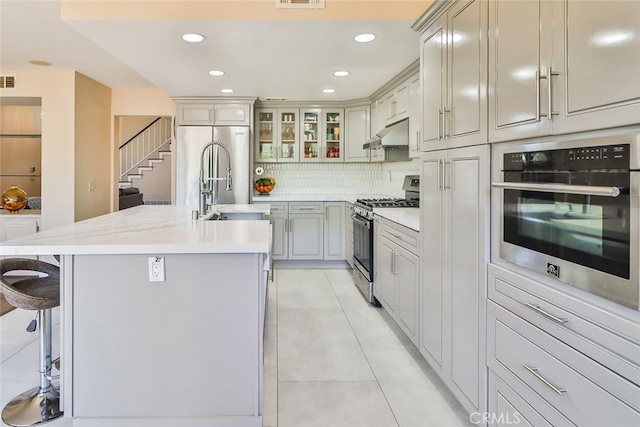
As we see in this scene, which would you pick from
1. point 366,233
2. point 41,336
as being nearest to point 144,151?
point 366,233

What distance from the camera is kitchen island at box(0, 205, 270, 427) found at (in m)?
1.99

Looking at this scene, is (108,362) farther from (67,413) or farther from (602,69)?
(602,69)

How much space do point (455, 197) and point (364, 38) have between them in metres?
1.77

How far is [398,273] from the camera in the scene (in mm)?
3213

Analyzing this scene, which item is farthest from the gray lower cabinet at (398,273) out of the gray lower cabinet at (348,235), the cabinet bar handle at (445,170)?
the gray lower cabinet at (348,235)

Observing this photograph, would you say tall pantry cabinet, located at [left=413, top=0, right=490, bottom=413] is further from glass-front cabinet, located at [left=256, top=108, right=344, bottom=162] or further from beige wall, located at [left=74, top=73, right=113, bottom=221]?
beige wall, located at [left=74, top=73, right=113, bottom=221]

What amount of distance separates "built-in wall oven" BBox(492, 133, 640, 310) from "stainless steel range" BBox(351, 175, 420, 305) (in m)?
2.33

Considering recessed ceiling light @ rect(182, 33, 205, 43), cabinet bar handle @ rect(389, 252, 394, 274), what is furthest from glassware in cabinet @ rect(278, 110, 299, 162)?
cabinet bar handle @ rect(389, 252, 394, 274)

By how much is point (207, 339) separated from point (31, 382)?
1320 mm

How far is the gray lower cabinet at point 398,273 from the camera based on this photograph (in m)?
2.85

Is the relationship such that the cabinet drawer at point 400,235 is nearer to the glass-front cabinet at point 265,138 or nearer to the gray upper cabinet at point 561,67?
the gray upper cabinet at point 561,67

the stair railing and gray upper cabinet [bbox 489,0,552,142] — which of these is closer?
gray upper cabinet [bbox 489,0,552,142]

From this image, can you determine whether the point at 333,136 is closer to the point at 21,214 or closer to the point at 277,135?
the point at 277,135

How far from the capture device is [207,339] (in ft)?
6.70
